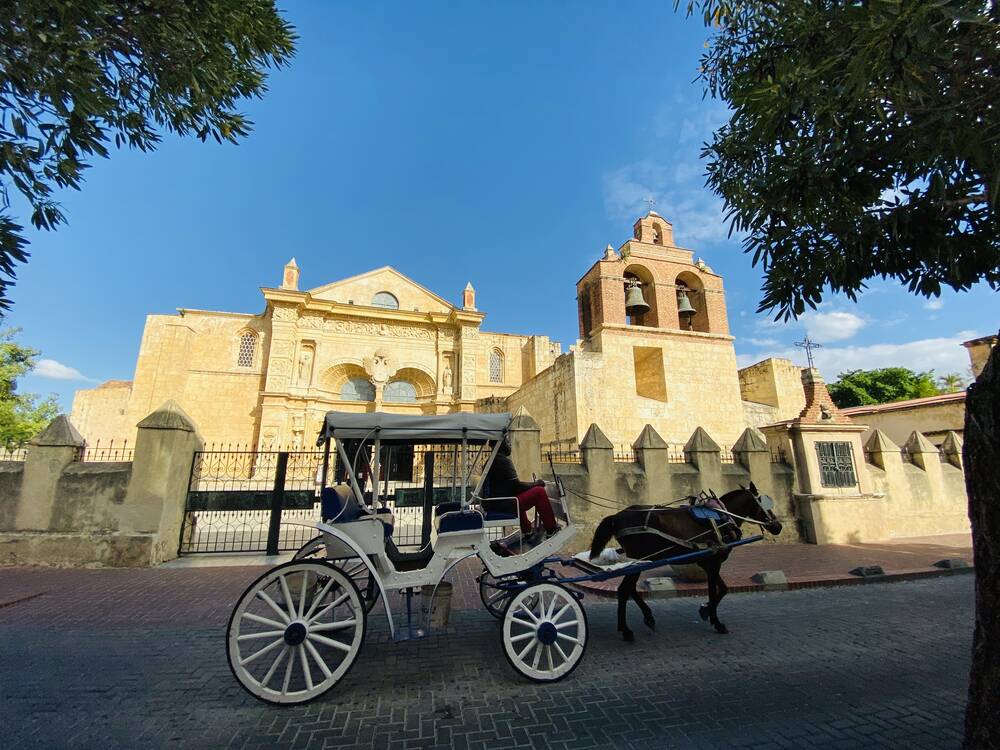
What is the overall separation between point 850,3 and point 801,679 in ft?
20.1

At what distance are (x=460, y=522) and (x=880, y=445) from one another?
545 inches

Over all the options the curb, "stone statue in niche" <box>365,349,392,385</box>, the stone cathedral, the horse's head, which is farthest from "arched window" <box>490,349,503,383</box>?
the horse's head

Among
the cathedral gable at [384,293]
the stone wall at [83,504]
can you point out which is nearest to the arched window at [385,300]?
the cathedral gable at [384,293]

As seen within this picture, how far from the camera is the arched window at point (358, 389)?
30.9 m

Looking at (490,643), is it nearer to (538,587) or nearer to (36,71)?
(538,587)

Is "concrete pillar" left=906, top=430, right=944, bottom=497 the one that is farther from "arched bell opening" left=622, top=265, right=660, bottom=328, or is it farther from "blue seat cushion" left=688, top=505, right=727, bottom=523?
"blue seat cushion" left=688, top=505, right=727, bottom=523

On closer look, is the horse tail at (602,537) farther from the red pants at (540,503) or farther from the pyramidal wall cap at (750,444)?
the pyramidal wall cap at (750,444)

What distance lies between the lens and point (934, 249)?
17.8 feet

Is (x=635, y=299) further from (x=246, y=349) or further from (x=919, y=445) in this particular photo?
(x=246, y=349)

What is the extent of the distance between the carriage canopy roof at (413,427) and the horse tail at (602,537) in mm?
1695

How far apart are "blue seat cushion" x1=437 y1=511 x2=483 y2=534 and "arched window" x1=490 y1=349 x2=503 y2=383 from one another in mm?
32596

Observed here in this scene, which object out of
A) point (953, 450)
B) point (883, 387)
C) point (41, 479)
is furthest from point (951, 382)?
point (41, 479)

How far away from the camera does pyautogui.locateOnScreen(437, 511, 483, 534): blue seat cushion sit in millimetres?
3855

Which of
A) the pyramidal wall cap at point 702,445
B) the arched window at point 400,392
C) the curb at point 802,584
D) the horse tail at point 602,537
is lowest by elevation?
the curb at point 802,584
